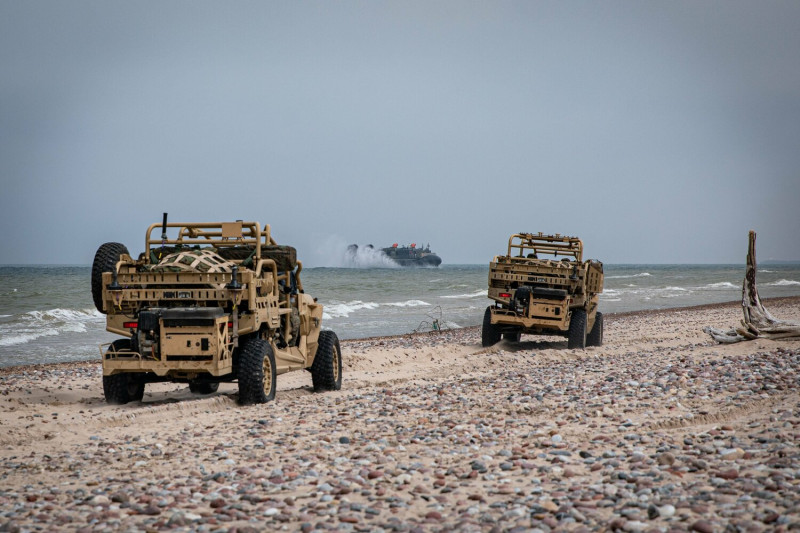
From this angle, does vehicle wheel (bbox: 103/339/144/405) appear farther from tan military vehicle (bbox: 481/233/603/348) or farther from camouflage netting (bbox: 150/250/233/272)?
tan military vehicle (bbox: 481/233/603/348)

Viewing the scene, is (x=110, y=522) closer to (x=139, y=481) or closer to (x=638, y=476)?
(x=139, y=481)

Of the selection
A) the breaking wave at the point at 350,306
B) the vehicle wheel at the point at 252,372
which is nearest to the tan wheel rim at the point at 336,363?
the vehicle wheel at the point at 252,372

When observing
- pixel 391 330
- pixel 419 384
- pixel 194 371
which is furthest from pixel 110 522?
pixel 391 330

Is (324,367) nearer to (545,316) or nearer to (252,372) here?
(252,372)

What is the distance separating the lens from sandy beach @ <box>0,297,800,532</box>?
4723mm

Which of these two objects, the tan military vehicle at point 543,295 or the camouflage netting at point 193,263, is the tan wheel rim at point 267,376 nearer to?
the camouflage netting at point 193,263

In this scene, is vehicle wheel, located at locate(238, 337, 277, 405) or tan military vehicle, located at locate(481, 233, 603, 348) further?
tan military vehicle, located at locate(481, 233, 603, 348)

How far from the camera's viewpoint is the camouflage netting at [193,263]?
9086 mm

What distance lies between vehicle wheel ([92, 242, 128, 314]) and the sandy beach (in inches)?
56.4

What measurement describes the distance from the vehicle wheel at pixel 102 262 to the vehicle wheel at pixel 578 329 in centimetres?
967

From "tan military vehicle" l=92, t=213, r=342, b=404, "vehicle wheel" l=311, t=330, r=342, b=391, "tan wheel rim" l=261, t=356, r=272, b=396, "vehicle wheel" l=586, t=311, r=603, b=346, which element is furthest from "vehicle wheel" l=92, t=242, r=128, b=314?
"vehicle wheel" l=586, t=311, r=603, b=346

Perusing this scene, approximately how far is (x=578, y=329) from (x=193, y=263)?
9.44 m

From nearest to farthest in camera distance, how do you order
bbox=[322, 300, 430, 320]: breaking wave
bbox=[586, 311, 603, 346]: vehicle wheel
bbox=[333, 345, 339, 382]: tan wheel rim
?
bbox=[333, 345, 339, 382]: tan wheel rim < bbox=[586, 311, 603, 346]: vehicle wheel < bbox=[322, 300, 430, 320]: breaking wave

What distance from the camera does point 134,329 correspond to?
898 cm
